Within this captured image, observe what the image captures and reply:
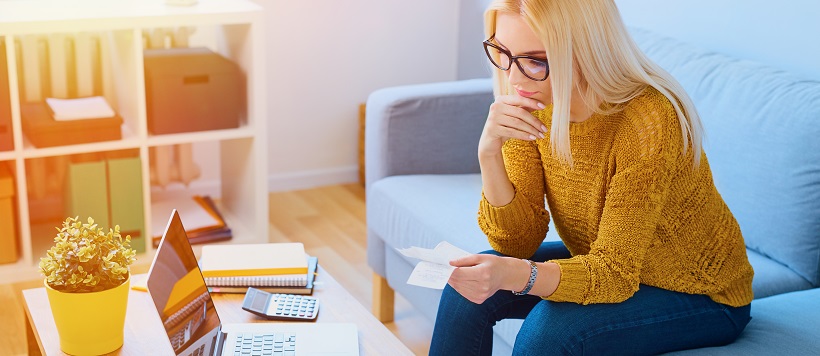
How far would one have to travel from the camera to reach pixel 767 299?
1.83 m

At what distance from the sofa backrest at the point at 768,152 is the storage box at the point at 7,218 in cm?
179

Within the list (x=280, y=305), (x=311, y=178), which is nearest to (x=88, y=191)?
(x=311, y=178)

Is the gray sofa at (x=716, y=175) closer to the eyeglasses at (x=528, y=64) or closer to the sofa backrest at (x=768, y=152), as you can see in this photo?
the sofa backrest at (x=768, y=152)

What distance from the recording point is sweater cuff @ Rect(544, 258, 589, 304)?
4.96 ft

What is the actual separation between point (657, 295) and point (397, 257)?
0.93 m

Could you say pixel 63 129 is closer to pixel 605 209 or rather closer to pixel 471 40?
pixel 471 40

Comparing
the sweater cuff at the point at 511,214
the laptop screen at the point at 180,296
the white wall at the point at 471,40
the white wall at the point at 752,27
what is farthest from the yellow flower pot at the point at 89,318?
the white wall at the point at 471,40

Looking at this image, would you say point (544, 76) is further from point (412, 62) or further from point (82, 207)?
point (412, 62)

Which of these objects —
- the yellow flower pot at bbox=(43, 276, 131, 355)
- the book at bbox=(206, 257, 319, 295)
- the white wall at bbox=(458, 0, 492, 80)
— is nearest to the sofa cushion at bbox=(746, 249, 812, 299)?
the book at bbox=(206, 257, 319, 295)

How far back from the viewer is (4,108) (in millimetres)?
2594

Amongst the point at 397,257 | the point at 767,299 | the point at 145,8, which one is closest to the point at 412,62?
the point at 145,8

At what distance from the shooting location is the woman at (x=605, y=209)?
1497 millimetres

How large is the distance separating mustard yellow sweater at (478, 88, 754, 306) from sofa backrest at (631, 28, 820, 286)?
35cm

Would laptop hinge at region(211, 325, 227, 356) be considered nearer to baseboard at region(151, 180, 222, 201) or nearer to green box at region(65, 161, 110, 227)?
green box at region(65, 161, 110, 227)
